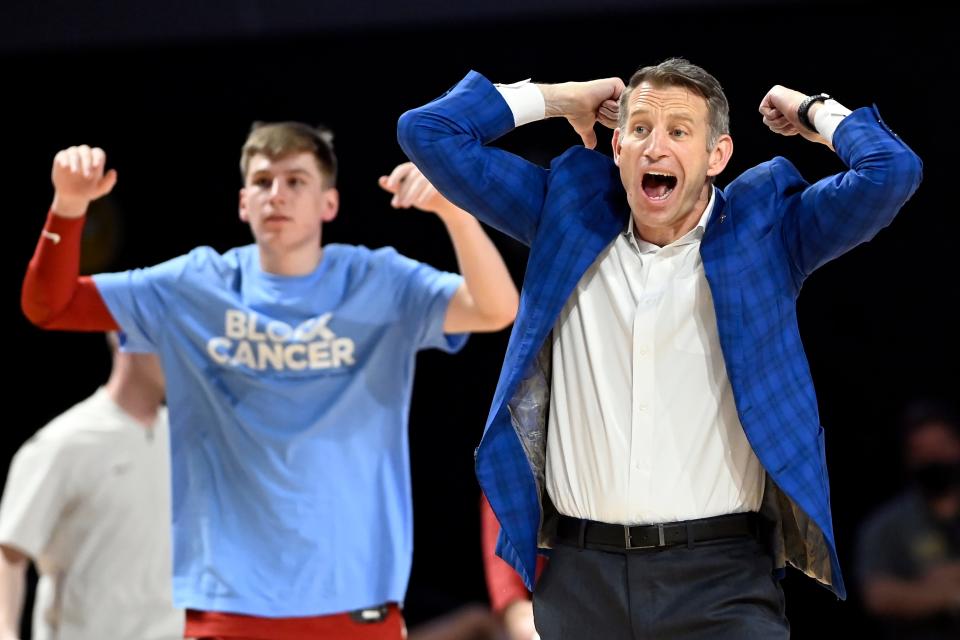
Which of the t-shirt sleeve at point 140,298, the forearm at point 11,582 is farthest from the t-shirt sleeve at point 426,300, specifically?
the forearm at point 11,582

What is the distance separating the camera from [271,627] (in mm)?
3143

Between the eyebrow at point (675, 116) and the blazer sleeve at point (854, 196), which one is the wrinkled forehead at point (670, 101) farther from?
the blazer sleeve at point (854, 196)

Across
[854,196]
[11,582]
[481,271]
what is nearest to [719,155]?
[854,196]

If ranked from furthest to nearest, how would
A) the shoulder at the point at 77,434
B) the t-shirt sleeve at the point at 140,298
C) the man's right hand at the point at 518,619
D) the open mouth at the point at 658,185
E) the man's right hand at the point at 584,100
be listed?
1. the shoulder at the point at 77,434
2. the man's right hand at the point at 518,619
3. the t-shirt sleeve at the point at 140,298
4. the man's right hand at the point at 584,100
5. the open mouth at the point at 658,185

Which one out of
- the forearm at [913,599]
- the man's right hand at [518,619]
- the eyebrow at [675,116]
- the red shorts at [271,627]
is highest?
the eyebrow at [675,116]

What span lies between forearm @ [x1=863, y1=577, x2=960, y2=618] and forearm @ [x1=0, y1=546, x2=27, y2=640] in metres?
2.76

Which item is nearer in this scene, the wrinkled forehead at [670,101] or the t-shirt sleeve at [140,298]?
the wrinkled forehead at [670,101]

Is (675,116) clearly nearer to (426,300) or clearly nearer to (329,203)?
(426,300)

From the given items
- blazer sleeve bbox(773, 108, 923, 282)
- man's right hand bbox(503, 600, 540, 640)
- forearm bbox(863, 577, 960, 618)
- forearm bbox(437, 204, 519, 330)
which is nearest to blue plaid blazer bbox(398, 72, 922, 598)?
blazer sleeve bbox(773, 108, 923, 282)

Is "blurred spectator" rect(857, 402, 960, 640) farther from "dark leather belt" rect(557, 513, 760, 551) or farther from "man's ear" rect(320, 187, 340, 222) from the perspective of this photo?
"dark leather belt" rect(557, 513, 760, 551)

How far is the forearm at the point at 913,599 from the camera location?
15.7 ft

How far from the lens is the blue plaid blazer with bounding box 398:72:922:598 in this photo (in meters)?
2.33

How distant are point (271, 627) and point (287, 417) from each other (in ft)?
1.51

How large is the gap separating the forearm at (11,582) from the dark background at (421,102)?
1893 mm
